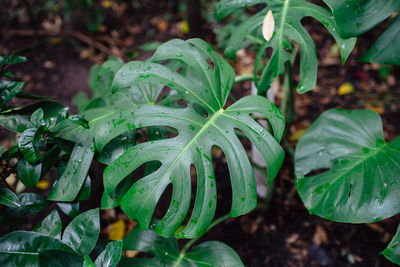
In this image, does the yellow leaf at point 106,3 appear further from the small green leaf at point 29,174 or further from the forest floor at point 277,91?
the small green leaf at point 29,174

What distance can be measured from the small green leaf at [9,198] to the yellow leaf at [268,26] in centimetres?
107

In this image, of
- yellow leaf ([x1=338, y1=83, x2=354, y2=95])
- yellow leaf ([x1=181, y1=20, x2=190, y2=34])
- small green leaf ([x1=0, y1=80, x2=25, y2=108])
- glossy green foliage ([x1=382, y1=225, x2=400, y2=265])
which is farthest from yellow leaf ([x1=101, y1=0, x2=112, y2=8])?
glossy green foliage ([x1=382, y1=225, x2=400, y2=265])

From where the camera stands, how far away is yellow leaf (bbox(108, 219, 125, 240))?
1.66 meters

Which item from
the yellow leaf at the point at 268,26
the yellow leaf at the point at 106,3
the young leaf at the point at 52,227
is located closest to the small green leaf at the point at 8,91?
the young leaf at the point at 52,227

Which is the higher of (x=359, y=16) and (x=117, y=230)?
(x=359, y=16)

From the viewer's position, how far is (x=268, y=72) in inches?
42.8

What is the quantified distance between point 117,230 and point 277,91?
62.2 inches

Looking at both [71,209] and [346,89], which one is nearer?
[71,209]

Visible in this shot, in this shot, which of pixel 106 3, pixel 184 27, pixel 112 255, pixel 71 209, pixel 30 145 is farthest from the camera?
pixel 106 3

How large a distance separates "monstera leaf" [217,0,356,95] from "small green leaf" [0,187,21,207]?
94 centimetres

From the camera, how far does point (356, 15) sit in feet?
3.30

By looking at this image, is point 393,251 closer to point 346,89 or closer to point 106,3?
point 346,89

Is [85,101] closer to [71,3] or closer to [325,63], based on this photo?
[71,3]

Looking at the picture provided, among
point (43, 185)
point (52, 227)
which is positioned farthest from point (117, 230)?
point (52, 227)
